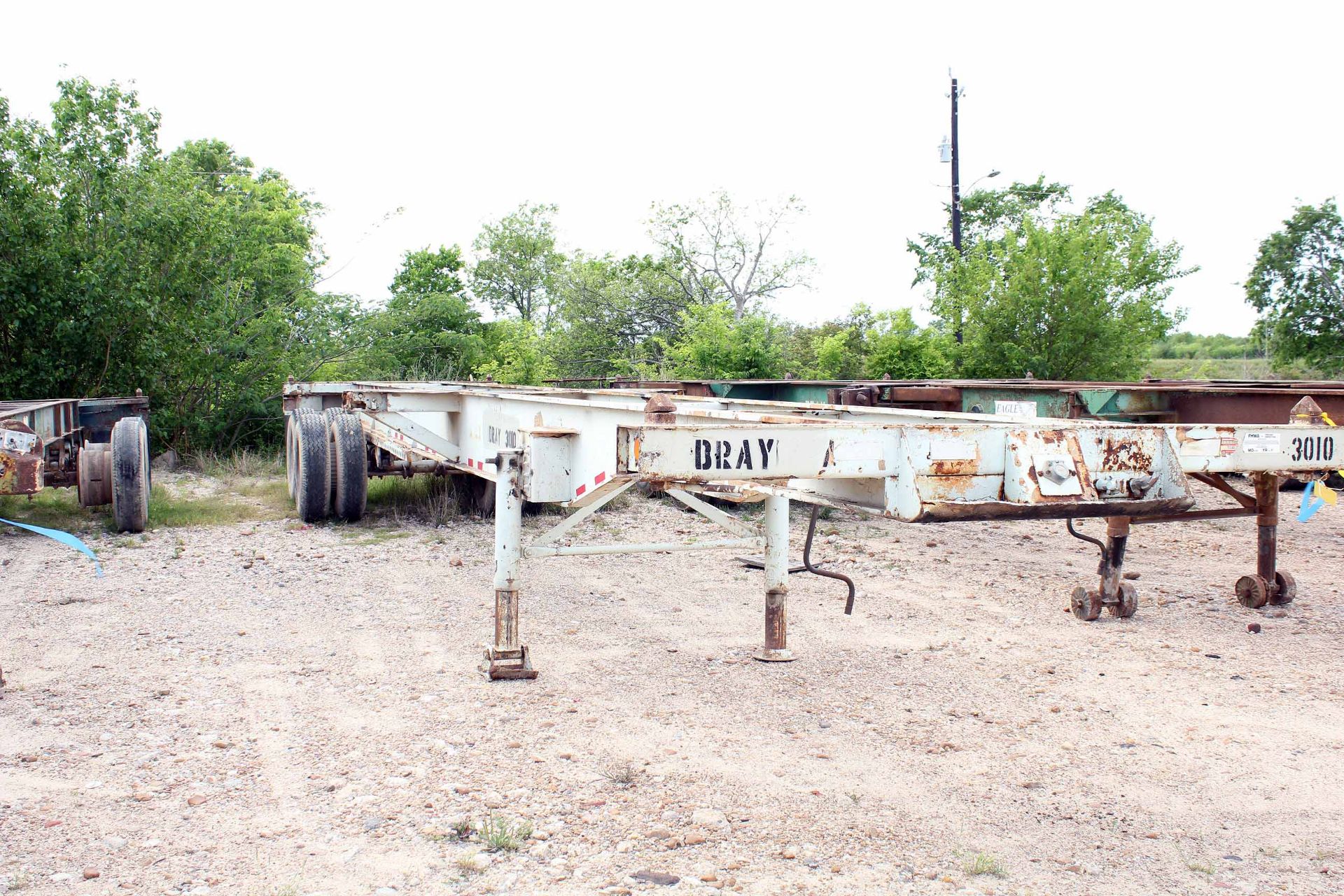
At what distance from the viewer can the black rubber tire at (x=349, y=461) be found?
28.6 feet

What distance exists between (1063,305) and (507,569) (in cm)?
1194

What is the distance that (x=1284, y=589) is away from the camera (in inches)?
241

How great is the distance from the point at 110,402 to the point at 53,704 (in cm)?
708

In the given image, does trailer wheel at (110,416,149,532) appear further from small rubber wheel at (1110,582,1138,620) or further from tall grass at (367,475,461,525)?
small rubber wheel at (1110,582,1138,620)

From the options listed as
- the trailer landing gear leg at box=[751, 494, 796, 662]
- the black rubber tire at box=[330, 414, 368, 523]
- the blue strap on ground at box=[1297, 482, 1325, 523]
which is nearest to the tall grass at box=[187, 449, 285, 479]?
the black rubber tire at box=[330, 414, 368, 523]

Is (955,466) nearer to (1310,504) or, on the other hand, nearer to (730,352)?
(1310,504)

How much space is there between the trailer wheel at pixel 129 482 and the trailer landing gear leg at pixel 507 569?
491cm

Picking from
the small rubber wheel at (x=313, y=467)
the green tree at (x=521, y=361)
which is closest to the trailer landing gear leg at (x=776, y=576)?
the small rubber wheel at (x=313, y=467)

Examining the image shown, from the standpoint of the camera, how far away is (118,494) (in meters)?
8.28

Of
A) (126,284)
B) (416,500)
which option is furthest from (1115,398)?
(126,284)

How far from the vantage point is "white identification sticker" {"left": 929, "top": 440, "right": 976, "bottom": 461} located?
11.8ft

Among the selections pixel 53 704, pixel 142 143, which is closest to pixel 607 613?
pixel 53 704

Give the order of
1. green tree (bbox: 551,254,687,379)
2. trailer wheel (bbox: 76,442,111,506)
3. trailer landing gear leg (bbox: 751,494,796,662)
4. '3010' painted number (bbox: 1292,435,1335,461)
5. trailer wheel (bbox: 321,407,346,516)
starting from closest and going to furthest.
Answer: '3010' painted number (bbox: 1292,435,1335,461) < trailer landing gear leg (bbox: 751,494,796,662) < trailer wheel (bbox: 76,442,111,506) < trailer wheel (bbox: 321,407,346,516) < green tree (bbox: 551,254,687,379)

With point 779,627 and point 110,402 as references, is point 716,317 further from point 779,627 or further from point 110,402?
point 779,627
